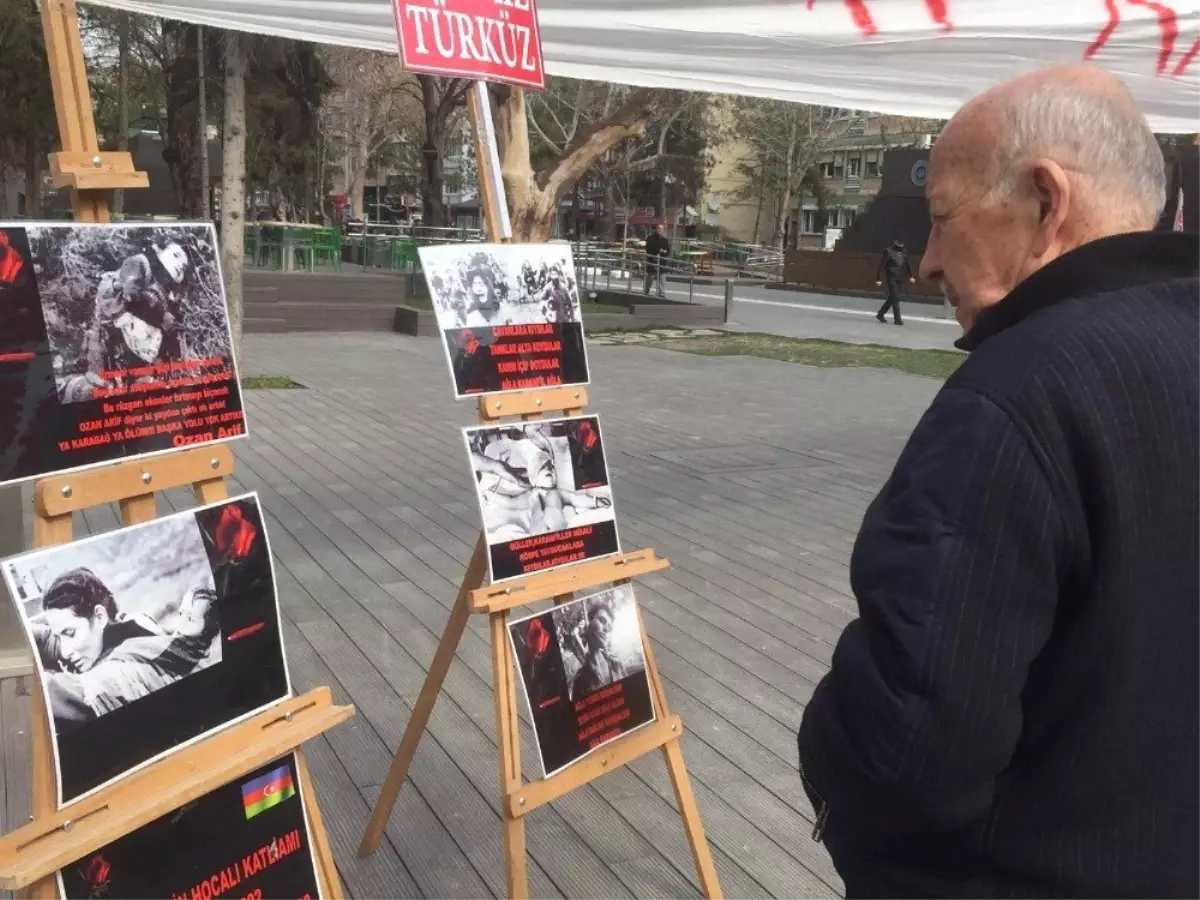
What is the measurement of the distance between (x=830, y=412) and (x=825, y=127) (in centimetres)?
3456

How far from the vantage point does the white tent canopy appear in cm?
330

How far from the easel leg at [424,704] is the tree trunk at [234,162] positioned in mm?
7422

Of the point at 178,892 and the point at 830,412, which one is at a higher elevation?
the point at 178,892

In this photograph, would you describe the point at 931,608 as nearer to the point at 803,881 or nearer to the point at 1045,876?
the point at 1045,876

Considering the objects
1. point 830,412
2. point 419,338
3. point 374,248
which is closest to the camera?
point 830,412

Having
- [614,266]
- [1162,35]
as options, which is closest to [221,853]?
[1162,35]

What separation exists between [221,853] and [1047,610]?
144cm

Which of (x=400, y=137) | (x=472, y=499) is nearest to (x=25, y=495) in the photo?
(x=472, y=499)

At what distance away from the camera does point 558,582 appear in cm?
276

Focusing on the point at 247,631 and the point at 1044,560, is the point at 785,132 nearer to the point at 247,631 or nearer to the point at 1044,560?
the point at 247,631

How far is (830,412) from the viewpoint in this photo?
10.8 m

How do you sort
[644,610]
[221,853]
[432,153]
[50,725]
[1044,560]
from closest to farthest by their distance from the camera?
[1044,560] → [50,725] → [221,853] → [644,610] → [432,153]

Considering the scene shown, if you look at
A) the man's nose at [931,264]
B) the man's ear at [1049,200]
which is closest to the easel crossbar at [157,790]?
the man's nose at [931,264]

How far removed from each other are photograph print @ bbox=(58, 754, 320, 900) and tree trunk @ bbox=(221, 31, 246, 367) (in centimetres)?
823
